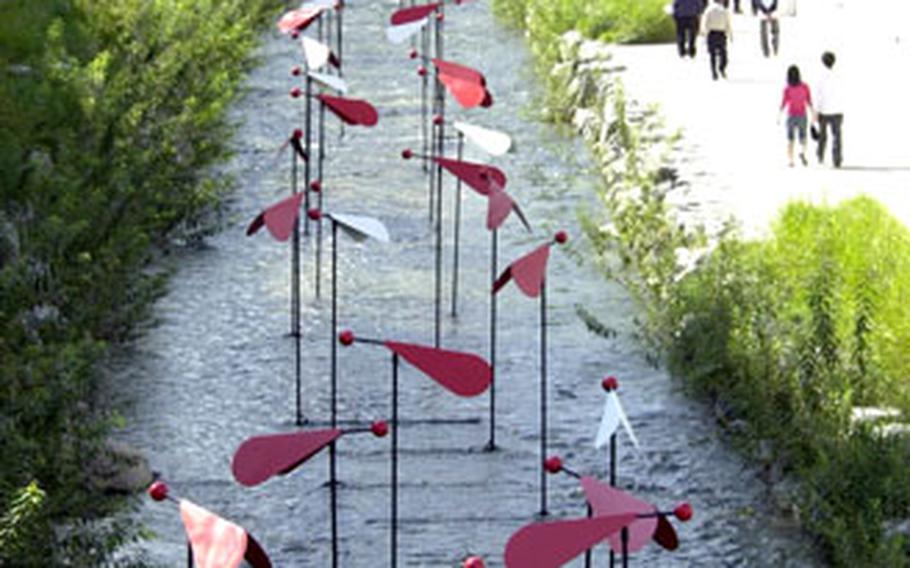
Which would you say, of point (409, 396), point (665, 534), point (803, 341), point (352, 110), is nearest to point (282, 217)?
point (409, 396)

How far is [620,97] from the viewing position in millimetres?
20531

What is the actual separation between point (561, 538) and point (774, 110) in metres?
13.4

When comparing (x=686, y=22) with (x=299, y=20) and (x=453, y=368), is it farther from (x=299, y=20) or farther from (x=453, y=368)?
(x=453, y=368)

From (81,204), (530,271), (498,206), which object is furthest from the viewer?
(81,204)

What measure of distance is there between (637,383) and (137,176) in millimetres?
3901

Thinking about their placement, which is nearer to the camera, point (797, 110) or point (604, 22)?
point (797, 110)

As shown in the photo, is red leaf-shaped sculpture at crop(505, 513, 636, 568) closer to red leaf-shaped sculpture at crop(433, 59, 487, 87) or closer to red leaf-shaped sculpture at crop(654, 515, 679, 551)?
red leaf-shaped sculpture at crop(654, 515, 679, 551)

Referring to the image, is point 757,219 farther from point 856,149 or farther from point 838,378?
point 838,378

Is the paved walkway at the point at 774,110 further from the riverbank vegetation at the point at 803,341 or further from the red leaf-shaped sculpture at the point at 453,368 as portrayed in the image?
the red leaf-shaped sculpture at the point at 453,368

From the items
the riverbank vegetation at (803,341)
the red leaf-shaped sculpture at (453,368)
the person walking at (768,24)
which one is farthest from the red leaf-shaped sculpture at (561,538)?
the person walking at (768,24)

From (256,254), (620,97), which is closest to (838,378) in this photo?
(256,254)

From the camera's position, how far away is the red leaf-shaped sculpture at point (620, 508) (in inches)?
307

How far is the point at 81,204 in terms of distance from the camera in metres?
13.7

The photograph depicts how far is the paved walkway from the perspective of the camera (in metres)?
16.9
